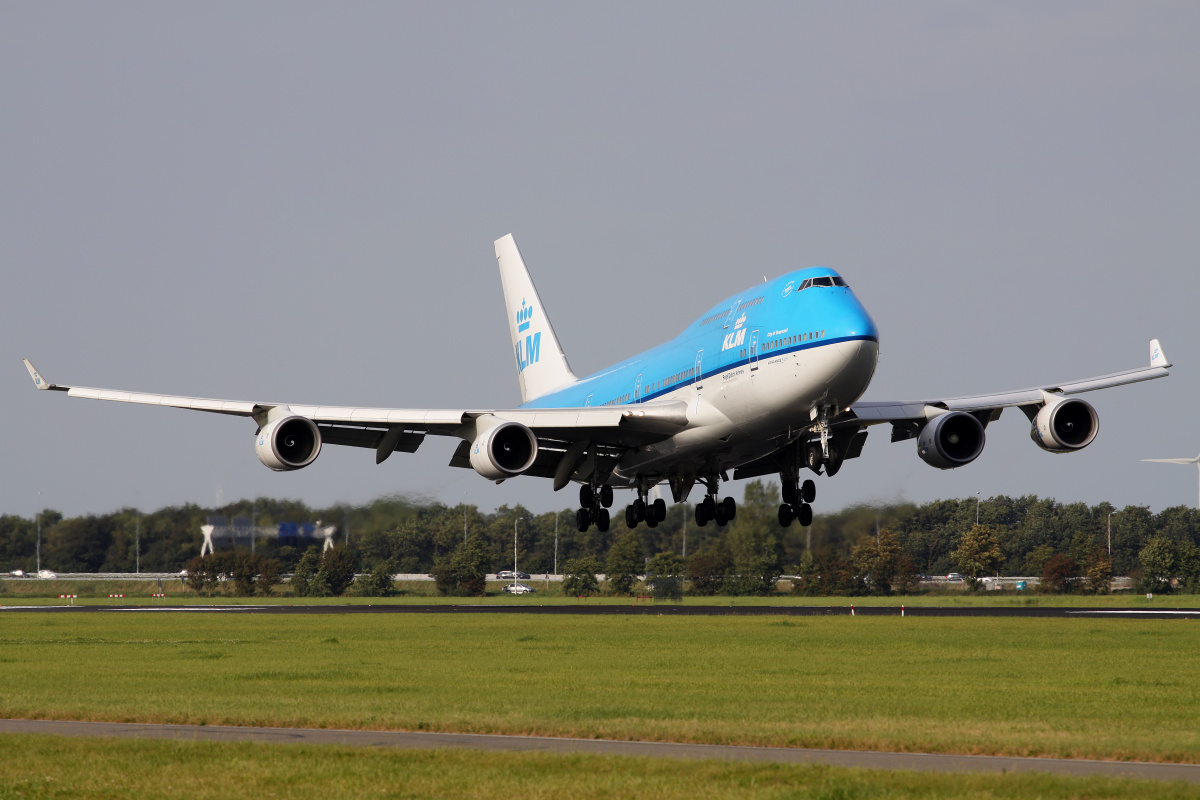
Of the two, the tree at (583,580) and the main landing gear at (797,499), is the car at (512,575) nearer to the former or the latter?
the tree at (583,580)

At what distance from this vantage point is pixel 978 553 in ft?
345

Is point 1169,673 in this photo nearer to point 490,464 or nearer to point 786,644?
point 786,644

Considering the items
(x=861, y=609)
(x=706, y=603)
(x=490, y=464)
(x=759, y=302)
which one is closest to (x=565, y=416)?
(x=490, y=464)

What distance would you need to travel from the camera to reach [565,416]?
46188 mm

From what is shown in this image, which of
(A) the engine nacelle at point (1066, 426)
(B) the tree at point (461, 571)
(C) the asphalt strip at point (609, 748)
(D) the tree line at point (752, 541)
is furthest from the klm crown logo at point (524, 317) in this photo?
(C) the asphalt strip at point (609, 748)

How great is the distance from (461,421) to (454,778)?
25134 mm

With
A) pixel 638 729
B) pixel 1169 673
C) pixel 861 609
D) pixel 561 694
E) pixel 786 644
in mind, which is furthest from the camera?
pixel 861 609

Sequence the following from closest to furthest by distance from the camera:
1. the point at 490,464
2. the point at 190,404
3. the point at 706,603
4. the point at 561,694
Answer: the point at 561,694 → the point at 490,464 → the point at 190,404 → the point at 706,603

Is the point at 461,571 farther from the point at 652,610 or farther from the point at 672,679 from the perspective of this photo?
the point at 672,679

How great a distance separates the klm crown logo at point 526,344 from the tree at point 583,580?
46.4 metres

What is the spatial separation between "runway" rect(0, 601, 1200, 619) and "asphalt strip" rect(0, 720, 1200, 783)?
4719cm

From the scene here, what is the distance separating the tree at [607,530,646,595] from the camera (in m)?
111

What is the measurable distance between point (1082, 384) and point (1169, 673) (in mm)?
13057

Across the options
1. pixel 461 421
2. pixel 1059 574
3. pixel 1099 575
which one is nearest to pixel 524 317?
pixel 461 421
